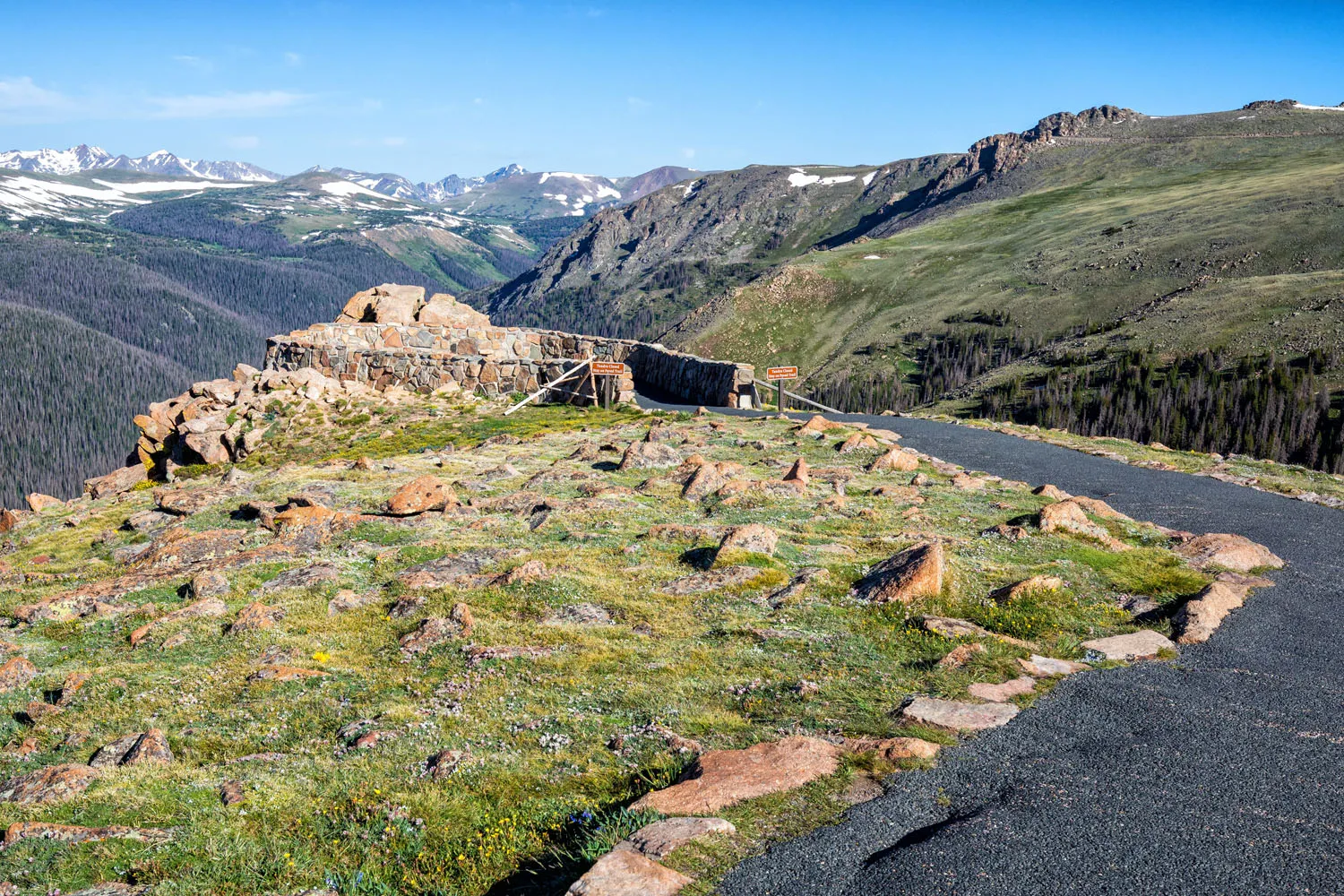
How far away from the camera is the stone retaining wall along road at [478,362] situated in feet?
135

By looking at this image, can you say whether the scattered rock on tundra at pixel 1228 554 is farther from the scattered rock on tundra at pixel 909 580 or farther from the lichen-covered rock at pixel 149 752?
the lichen-covered rock at pixel 149 752

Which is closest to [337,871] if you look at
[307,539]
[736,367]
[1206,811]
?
[1206,811]

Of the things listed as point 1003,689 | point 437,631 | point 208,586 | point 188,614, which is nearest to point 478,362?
point 208,586

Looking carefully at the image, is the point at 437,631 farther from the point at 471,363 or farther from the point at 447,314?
the point at 447,314

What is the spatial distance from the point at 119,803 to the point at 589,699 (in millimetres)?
5156

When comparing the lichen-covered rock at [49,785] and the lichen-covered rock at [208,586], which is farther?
the lichen-covered rock at [208,586]

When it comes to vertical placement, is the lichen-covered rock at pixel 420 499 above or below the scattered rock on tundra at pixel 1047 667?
below

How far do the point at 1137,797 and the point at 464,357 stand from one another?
37678 mm

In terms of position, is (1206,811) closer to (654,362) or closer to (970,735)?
(970,735)

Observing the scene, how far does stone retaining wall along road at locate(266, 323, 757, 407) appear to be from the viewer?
135 ft

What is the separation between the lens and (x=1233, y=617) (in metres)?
13.2

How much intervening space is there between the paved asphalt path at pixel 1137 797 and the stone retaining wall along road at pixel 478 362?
29.4 m

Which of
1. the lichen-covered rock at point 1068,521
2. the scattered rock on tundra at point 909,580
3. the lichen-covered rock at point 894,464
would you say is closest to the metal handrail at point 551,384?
the lichen-covered rock at point 894,464

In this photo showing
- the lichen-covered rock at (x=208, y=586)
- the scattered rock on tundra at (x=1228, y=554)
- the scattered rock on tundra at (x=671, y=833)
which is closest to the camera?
the scattered rock on tundra at (x=671, y=833)
